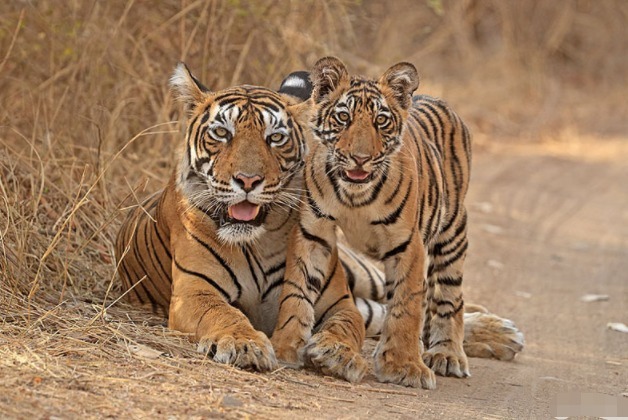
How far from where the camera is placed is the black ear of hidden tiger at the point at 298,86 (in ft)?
17.4

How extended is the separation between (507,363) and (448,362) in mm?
631

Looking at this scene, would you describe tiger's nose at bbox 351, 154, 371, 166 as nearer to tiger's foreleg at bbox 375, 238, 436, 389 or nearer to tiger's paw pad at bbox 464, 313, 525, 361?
tiger's foreleg at bbox 375, 238, 436, 389

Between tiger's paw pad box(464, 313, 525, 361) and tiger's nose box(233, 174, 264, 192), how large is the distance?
169cm

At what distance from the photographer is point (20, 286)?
5.04m

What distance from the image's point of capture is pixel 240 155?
4.74 metres

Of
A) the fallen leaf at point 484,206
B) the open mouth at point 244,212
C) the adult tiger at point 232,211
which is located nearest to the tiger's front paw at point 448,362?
the adult tiger at point 232,211

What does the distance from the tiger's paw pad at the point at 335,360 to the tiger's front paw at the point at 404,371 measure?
0.09 meters

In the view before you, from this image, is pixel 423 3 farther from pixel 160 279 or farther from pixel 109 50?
pixel 160 279

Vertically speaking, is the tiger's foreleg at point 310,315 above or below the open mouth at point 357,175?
below

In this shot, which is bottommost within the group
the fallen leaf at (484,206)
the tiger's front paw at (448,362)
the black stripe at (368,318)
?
the tiger's front paw at (448,362)

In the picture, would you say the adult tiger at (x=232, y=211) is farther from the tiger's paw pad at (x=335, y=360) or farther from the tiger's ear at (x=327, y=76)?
the tiger's ear at (x=327, y=76)

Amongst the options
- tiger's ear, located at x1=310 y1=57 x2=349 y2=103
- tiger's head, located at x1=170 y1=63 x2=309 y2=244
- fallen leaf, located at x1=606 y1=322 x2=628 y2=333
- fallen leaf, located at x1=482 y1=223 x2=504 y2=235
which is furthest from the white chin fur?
fallen leaf, located at x1=482 y1=223 x2=504 y2=235

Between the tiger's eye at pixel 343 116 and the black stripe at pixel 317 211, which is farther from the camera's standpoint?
the black stripe at pixel 317 211

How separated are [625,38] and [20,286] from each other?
14896 millimetres
